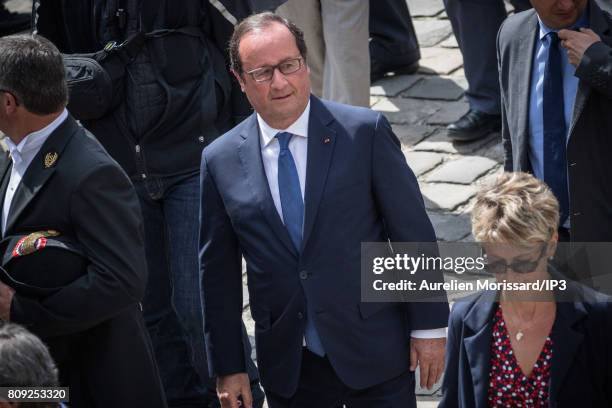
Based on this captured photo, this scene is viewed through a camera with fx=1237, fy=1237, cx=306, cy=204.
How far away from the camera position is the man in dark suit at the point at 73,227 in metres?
4.39

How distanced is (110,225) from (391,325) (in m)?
1.08

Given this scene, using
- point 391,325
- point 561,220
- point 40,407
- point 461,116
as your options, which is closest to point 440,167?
point 461,116

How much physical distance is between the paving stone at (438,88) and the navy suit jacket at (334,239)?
449 cm

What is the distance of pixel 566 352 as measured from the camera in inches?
155

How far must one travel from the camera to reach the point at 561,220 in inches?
207

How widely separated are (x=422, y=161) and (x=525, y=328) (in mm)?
4102

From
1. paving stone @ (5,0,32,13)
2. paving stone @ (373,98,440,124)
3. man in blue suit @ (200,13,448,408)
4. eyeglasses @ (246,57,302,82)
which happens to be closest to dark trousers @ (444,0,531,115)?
paving stone @ (373,98,440,124)

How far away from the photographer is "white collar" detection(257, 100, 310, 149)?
14.8 ft

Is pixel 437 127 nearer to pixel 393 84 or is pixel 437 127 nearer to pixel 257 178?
pixel 393 84

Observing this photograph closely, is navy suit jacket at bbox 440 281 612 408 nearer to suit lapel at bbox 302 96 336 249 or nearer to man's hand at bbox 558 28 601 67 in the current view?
suit lapel at bbox 302 96 336 249

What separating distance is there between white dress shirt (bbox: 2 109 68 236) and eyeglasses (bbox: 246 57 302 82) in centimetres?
74

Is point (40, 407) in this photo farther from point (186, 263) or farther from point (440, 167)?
point (440, 167)

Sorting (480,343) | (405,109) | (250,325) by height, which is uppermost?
(480,343)

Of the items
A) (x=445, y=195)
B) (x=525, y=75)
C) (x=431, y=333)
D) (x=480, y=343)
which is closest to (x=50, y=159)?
(x=431, y=333)
